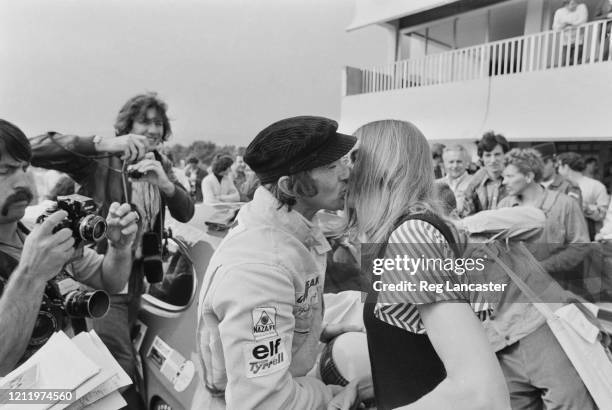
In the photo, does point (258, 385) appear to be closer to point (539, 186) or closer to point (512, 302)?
point (512, 302)

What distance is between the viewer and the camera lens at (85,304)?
1.22 metres

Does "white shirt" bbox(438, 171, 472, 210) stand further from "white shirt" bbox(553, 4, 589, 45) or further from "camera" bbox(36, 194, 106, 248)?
"camera" bbox(36, 194, 106, 248)

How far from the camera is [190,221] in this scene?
243cm

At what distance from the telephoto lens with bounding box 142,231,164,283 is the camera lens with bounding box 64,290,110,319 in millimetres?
718

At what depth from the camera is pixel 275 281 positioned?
835mm

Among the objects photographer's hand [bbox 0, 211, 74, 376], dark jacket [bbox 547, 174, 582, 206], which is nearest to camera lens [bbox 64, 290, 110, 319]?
photographer's hand [bbox 0, 211, 74, 376]

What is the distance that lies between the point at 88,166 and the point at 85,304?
0.91m

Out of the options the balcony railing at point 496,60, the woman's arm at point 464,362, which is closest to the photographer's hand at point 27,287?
the woman's arm at point 464,362

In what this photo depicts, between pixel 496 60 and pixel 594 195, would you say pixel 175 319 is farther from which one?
pixel 496 60

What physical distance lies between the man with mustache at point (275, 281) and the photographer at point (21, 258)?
51 cm

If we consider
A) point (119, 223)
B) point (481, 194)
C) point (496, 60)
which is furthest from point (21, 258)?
point (496, 60)

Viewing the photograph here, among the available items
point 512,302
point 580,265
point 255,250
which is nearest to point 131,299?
point 255,250

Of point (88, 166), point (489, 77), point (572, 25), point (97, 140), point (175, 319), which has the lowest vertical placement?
point (175, 319)

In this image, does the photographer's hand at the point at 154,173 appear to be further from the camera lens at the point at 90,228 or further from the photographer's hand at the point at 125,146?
the camera lens at the point at 90,228
